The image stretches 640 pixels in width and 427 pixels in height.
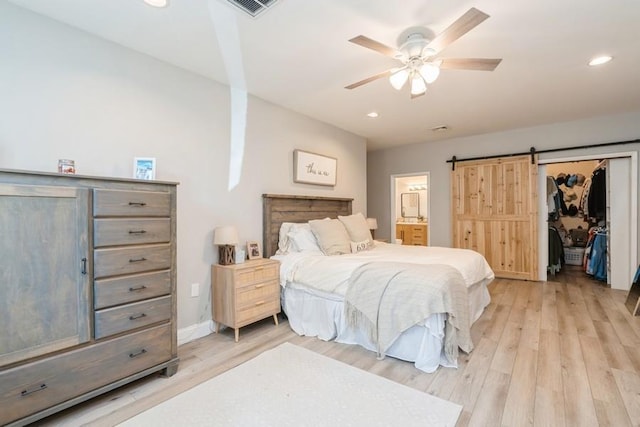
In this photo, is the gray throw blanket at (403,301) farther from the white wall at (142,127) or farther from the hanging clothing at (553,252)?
the hanging clothing at (553,252)

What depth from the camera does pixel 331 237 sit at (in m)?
3.51

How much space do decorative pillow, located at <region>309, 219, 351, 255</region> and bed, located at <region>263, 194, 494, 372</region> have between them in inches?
1.1

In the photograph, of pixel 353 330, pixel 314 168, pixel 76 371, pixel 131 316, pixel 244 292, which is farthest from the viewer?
pixel 314 168

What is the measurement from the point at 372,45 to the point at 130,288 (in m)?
2.29

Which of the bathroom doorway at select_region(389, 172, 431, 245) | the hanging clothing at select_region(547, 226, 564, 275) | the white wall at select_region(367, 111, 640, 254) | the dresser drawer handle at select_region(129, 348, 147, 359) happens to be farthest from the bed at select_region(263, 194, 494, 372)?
the bathroom doorway at select_region(389, 172, 431, 245)

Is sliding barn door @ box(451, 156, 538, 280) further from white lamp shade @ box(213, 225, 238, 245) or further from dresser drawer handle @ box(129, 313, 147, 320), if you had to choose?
dresser drawer handle @ box(129, 313, 147, 320)

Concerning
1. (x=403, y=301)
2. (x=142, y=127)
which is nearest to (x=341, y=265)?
(x=403, y=301)

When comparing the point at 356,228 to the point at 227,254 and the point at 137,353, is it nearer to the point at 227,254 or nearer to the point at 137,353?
the point at 227,254

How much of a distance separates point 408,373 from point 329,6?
2655mm

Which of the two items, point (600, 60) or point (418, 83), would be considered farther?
point (600, 60)

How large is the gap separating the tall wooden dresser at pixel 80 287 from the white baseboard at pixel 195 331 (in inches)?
23.4

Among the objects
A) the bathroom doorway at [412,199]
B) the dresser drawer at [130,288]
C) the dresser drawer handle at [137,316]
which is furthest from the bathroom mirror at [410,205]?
the dresser drawer handle at [137,316]

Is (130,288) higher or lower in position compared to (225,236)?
lower

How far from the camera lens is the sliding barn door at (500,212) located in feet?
16.2
